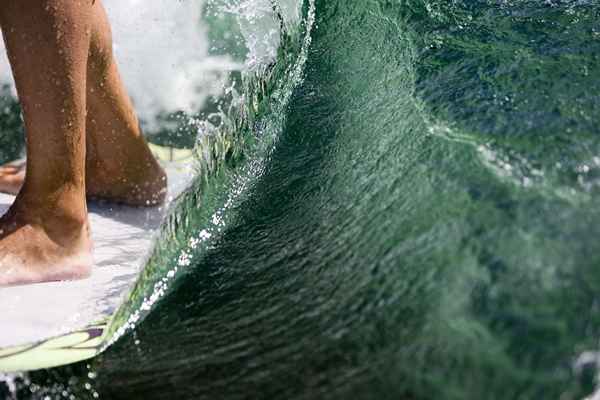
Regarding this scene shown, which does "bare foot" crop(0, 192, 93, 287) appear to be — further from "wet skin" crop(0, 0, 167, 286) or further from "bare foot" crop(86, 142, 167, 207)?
"bare foot" crop(86, 142, 167, 207)

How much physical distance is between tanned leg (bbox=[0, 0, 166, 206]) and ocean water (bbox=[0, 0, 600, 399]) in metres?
0.13

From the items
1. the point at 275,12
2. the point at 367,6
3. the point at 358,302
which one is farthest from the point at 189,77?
the point at 358,302

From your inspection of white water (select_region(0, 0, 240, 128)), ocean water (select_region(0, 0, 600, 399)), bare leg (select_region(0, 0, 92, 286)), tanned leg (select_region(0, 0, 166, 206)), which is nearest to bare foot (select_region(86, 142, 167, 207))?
tanned leg (select_region(0, 0, 166, 206))

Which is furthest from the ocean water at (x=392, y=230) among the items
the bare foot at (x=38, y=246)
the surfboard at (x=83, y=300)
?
the bare foot at (x=38, y=246)

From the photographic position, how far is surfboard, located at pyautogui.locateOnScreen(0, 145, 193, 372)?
4.68 feet

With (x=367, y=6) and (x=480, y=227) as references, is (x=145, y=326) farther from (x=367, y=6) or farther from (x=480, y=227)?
(x=367, y=6)

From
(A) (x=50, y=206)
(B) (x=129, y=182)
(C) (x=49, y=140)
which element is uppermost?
(C) (x=49, y=140)

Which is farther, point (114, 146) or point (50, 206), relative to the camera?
point (114, 146)

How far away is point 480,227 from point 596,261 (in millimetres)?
164

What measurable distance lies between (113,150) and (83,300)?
0.47 meters

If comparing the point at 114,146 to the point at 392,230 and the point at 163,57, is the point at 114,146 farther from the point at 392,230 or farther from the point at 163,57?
the point at 392,230

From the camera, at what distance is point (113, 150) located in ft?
6.57

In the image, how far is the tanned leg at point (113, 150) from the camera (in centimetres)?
192

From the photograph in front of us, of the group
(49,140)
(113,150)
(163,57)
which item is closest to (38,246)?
(49,140)
